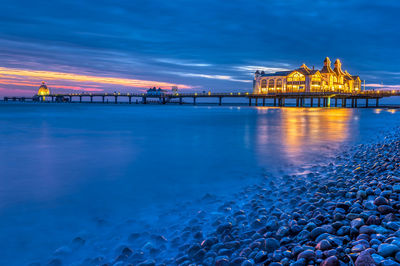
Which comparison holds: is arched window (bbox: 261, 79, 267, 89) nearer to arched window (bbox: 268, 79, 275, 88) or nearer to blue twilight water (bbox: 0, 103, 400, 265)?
arched window (bbox: 268, 79, 275, 88)

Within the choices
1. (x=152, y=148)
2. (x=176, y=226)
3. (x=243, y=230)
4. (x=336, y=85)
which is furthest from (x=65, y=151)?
(x=336, y=85)

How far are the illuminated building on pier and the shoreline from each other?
283 feet

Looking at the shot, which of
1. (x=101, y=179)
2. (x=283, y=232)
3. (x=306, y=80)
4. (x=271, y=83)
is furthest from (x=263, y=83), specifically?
(x=283, y=232)

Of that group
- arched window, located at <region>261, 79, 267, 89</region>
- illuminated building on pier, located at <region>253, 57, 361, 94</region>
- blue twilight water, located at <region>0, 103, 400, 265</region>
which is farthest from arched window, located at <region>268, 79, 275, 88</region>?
blue twilight water, located at <region>0, 103, 400, 265</region>

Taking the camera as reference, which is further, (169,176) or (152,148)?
(152,148)

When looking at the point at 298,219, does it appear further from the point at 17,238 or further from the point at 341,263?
the point at 17,238

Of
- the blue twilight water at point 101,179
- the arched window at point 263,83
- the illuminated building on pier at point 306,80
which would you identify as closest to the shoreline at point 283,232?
the blue twilight water at point 101,179

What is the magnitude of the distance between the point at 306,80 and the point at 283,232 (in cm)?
9116

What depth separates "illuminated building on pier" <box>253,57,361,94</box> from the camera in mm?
87250

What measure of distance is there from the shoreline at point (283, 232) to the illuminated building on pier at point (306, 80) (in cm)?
8613

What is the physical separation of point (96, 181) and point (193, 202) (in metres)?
2.83

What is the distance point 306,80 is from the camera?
3423 inches

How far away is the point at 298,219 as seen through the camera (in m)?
4.04

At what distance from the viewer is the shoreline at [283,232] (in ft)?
9.37
